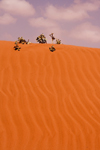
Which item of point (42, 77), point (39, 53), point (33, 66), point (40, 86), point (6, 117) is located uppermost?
point (39, 53)

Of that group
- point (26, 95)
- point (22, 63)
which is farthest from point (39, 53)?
point (26, 95)

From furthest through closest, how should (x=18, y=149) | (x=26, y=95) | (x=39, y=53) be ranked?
(x=39, y=53) → (x=26, y=95) → (x=18, y=149)

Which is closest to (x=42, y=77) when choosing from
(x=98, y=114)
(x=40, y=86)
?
(x=40, y=86)

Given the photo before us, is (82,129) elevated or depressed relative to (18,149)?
elevated

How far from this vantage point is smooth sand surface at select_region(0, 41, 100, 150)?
3408 mm

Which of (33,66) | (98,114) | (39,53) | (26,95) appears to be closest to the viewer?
(98,114)

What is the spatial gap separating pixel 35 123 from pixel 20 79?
1710mm

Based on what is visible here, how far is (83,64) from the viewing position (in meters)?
6.07

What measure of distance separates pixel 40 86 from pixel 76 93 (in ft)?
3.07

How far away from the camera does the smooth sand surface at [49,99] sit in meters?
3.41

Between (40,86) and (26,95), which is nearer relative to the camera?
(26,95)

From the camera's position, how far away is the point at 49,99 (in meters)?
4.50

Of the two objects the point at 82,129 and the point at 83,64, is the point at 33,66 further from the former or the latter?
the point at 82,129

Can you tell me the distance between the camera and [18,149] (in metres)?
3.11
